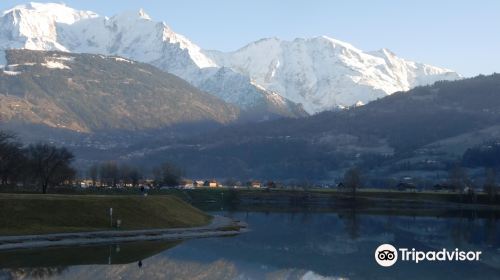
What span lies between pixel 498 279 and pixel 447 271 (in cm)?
771

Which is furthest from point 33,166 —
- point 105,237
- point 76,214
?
point 105,237

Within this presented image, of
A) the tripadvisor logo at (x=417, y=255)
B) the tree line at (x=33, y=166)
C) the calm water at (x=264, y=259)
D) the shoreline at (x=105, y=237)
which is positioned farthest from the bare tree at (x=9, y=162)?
the tripadvisor logo at (x=417, y=255)

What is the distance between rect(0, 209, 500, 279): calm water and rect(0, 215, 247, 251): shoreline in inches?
123

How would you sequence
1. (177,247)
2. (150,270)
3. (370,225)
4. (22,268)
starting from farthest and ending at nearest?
(370,225)
(177,247)
(150,270)
(22,268)

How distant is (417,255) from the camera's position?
10662cm

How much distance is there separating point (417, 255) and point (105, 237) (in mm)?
46645

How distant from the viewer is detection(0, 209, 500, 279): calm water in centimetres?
7975

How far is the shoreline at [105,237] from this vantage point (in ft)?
305

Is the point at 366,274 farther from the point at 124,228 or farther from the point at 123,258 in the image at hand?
the point at 124,228

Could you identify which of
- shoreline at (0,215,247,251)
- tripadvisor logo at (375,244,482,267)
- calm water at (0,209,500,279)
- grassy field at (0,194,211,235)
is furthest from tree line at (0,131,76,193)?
tripadvisor logo at (375,244,482,267)

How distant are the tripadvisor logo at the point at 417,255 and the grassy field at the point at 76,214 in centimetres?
4119

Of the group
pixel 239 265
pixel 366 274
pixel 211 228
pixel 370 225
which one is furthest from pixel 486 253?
pixel 370 225

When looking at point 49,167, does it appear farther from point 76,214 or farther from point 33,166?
point 76,214

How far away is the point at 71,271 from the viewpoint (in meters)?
77.0
